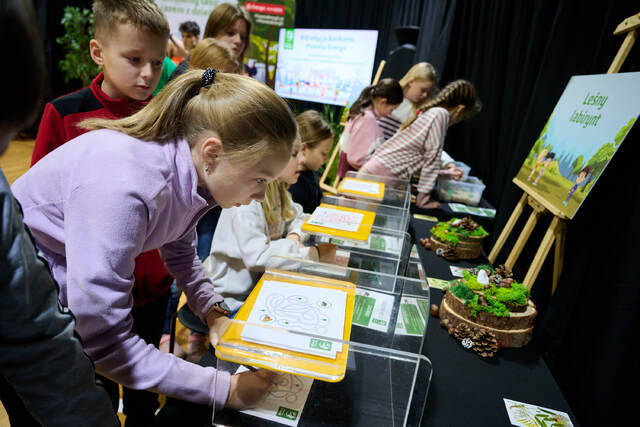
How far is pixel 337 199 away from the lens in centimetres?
188

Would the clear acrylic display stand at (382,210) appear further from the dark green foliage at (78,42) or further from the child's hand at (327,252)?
the dark green foliage at (78,42)

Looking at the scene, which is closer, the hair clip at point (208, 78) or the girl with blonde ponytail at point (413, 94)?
the hair clip at point (208, 78)

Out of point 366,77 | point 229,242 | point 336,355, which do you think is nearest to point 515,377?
point 336,355

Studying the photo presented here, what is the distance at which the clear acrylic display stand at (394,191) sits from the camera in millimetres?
2043

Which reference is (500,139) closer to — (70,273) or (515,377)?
(515,377)

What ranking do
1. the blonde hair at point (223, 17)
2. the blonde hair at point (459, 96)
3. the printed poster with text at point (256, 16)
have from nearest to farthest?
the blonde hair at point (223, 17) < the blonde hair at point (459, 96) < the printed poster with text at point (256, 16)

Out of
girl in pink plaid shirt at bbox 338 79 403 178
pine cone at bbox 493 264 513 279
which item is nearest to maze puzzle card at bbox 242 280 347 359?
pine cone at bbox 493 264 513 279

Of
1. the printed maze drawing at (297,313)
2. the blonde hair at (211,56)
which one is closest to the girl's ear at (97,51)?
the blonde hair at (211,56)

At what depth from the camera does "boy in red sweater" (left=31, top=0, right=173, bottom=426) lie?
1.17 m

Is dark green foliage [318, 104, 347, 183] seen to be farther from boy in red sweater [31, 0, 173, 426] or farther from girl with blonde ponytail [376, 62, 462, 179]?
boy in red sweater [31, 0, 173, 426]

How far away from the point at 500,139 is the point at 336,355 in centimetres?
296

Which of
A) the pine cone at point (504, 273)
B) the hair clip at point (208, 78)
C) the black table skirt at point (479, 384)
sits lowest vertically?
the black table skirt at point (479, 384)

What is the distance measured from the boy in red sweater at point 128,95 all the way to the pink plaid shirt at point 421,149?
1.87 metres

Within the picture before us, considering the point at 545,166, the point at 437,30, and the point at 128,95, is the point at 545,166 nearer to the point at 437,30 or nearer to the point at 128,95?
the point at 128,95
